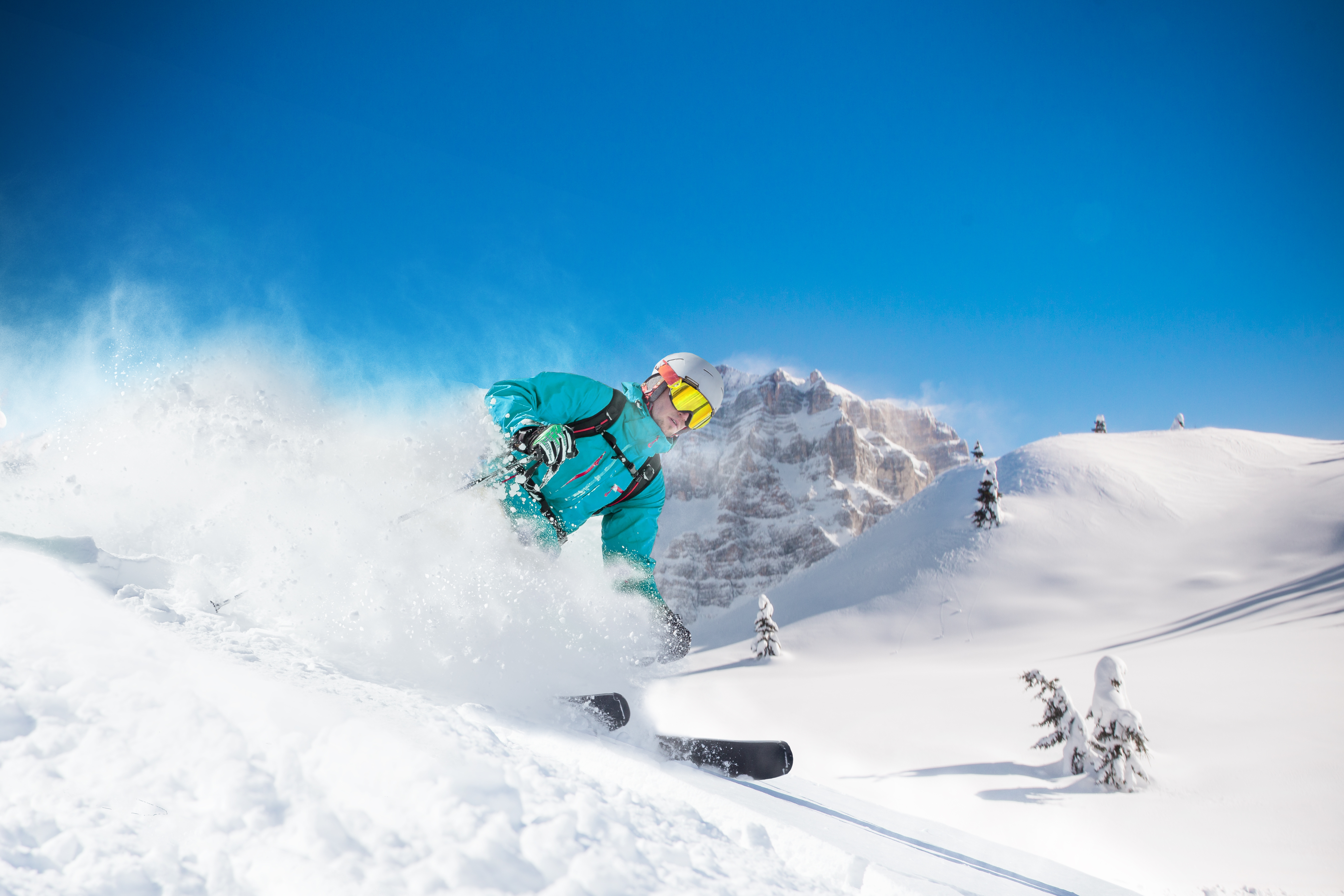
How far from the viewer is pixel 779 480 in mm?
147000

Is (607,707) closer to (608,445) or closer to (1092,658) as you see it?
(608,445)

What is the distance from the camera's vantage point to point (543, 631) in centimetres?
406

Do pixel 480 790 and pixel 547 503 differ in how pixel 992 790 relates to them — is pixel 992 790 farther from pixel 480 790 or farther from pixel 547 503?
pixel 480 790

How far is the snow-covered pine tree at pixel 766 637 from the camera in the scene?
2205cm

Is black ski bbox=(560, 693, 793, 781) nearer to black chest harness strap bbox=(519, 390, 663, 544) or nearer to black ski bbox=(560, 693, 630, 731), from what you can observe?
black ski bbox=(560, 693, 630, 731)

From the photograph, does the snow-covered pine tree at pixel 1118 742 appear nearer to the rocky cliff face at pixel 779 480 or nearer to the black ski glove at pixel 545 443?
the black ski glove at pixel 545 443

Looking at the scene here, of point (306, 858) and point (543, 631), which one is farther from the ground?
point (543, 631)

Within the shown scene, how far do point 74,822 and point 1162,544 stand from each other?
113ft

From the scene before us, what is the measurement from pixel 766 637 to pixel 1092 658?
979 centimetres

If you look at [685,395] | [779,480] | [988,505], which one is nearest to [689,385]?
[685,395]

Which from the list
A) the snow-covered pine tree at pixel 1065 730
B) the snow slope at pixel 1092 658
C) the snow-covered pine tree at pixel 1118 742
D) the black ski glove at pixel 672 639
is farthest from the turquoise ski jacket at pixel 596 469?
the snow-covered pine tree at pixel 1065 730

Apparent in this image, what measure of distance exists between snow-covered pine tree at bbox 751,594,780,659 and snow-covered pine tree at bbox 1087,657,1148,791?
14065 millimetres

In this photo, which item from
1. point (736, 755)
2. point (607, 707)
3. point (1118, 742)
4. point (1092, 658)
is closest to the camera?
point (607, 707)

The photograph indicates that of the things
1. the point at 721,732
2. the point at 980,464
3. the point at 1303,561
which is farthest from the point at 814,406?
the point at 721,732
